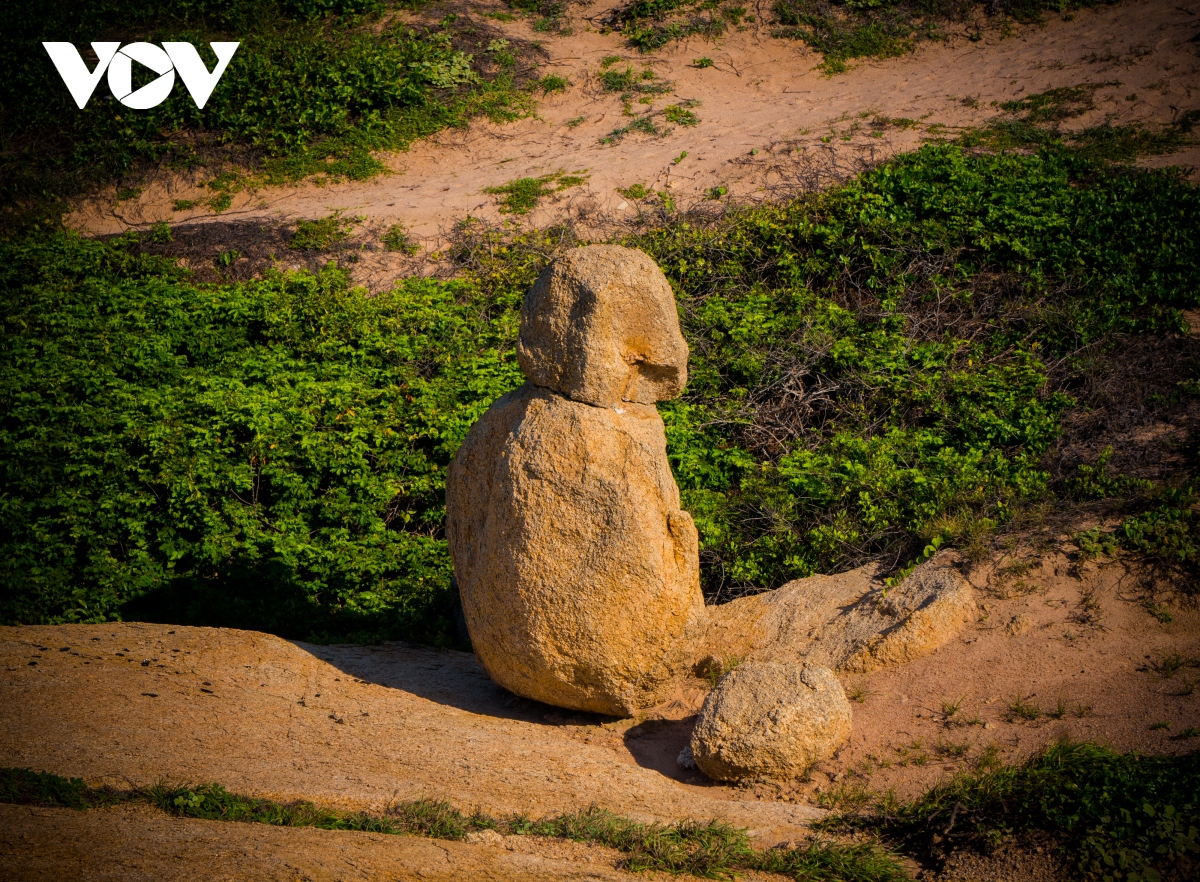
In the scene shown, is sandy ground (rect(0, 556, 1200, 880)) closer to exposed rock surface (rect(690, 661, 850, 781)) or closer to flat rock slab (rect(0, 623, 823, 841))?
flat rock slab (rect(0, 623, 823, 841))

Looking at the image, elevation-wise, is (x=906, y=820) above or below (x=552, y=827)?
below

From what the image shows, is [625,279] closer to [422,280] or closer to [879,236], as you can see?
[879,236]

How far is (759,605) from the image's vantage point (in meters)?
6.61

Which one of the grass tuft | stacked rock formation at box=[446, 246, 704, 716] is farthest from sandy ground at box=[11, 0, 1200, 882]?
the grass tuft

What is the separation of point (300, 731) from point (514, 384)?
4.93 metres

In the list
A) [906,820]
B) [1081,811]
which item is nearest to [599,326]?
[906,820]

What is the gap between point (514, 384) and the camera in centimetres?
955

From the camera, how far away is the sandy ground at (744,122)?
1245cm

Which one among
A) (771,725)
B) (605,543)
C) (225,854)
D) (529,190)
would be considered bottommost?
(771,725)

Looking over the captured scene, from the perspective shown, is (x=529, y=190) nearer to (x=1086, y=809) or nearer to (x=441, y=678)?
(x=441, y=678)

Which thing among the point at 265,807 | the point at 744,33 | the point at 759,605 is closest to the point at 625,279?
the point at 759,605

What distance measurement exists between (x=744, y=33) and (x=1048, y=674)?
14187 mm
